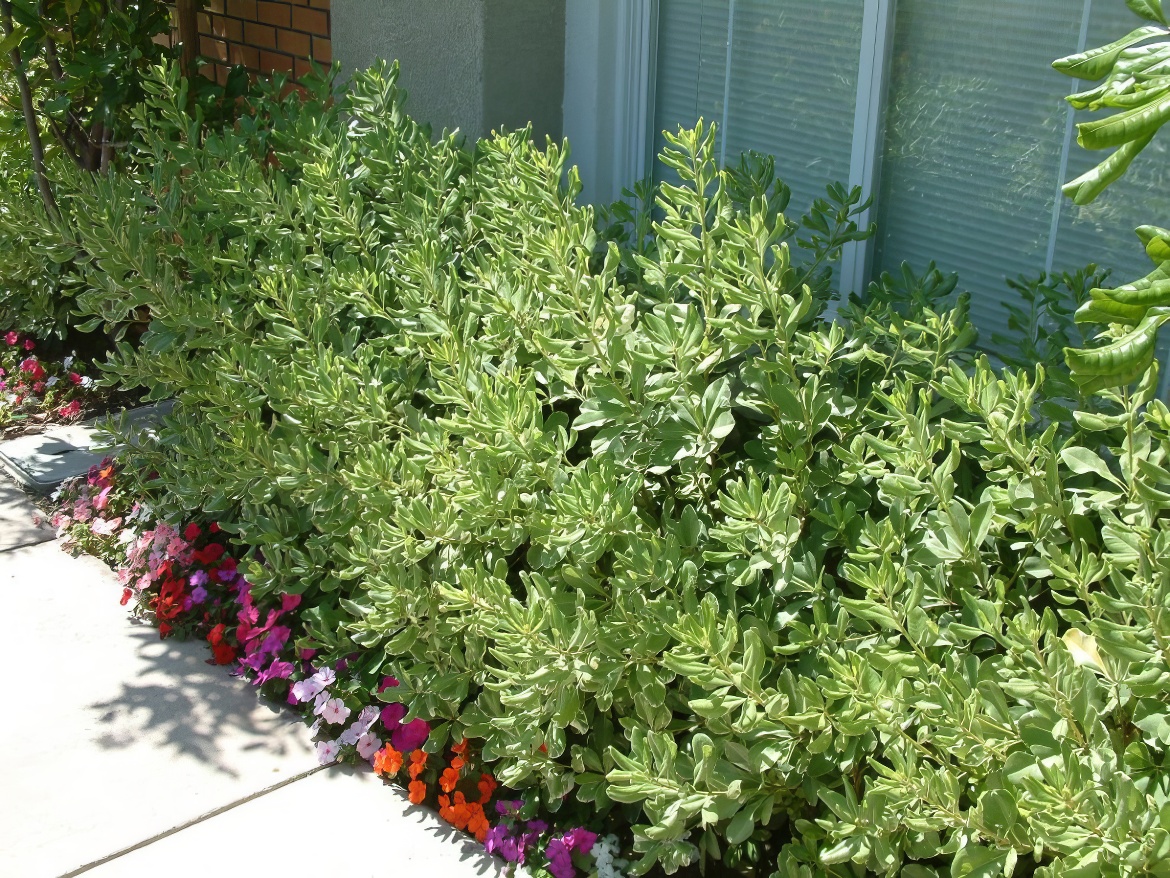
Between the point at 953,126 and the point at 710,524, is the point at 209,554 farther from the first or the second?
the point at 953,126

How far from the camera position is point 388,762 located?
343 centimetres

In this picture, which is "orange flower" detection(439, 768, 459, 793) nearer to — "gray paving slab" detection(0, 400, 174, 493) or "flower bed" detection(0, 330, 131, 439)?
"gray paving slab" detection(0, 400, 174, 493)

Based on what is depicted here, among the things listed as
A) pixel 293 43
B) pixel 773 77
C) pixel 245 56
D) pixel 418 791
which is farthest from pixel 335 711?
pixel 245 56

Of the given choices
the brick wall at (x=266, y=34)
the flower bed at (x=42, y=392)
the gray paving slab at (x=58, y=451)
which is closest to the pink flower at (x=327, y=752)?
the gray paving slab at (x=58, y=451)

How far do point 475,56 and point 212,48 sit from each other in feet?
7.55

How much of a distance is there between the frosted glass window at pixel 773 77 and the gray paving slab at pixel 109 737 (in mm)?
2385

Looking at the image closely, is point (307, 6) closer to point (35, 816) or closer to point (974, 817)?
point (35, 816)

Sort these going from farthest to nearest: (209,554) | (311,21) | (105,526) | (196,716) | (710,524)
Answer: (311,21) → (105,526) → (209,554) → (196,716) → (710,524)

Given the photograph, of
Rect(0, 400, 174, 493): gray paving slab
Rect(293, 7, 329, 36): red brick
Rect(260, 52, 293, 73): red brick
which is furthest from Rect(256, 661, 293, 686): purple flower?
Rect(260, 52, 293, 73): red brick

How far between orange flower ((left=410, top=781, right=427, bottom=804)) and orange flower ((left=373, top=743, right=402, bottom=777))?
9 centimetres

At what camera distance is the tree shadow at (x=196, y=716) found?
3.63 m

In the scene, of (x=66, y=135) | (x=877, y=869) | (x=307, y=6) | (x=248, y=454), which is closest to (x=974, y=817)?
(x=877, y=869)

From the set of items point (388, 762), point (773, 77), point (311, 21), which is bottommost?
point (388, 762)

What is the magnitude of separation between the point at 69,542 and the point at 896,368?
3.39 m
